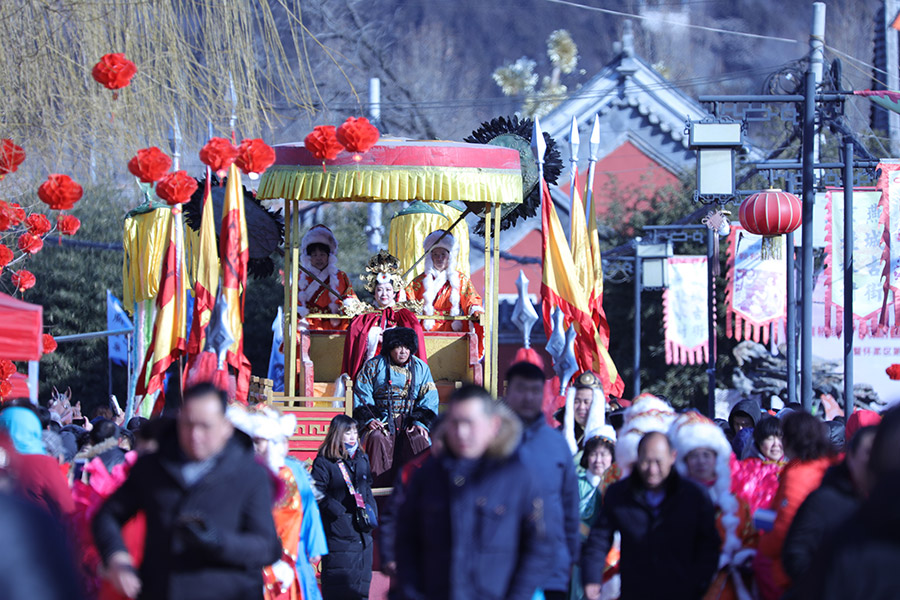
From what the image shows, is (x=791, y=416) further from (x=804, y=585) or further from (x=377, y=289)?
(x=377, y=289)

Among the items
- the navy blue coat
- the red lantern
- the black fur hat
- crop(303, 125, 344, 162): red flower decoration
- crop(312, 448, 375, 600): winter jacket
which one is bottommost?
crop(312, 448, 375, 600): winter jacket

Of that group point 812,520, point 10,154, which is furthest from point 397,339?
point 812,520

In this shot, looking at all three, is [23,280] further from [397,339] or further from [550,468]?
[550,468]

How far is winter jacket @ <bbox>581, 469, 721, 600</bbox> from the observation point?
5602 mm

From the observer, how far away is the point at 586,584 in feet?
18.5

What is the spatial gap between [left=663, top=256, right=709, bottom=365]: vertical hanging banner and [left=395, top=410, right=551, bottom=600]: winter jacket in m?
17.0

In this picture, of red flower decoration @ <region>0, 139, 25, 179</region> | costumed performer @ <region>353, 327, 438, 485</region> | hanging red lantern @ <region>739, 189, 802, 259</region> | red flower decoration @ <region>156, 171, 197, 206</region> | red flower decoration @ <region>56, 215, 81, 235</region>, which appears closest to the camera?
red flower decoration @ <region>0, 139, 25, 179</region>

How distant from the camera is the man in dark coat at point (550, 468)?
18.4 ft

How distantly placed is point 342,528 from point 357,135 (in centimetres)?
403

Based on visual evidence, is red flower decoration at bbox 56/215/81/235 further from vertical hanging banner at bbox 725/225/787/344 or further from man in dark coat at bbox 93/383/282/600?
vertical hanging banner at bbox 725/225/787/344

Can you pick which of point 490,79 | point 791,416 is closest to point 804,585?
point 791,416

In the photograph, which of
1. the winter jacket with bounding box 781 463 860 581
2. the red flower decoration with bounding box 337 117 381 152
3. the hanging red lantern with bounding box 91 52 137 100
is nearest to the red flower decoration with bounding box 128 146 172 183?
the hanging red lantern with bounding box 91 52 137 100

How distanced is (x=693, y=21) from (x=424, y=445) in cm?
6586

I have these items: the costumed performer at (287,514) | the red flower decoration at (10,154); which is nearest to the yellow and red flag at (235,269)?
the red flower decoration at (10,154)
